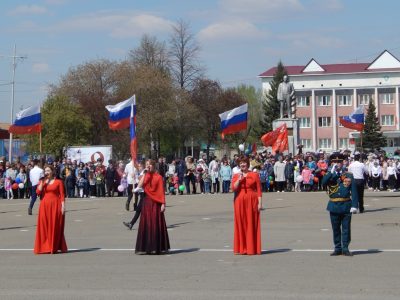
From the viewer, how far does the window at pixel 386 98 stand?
121 metres

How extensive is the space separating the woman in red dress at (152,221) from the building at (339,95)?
108473 millimetres

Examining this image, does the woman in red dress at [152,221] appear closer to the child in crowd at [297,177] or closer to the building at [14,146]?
the child in crowd at [297,177]

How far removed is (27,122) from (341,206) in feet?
95.5

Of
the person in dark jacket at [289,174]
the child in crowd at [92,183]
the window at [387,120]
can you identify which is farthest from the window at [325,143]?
the child in crowd at [92,183]

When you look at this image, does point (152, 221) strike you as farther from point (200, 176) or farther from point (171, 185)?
point (200, 176)

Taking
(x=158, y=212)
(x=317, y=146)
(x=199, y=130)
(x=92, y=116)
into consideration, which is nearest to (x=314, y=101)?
(x=317, y=146)

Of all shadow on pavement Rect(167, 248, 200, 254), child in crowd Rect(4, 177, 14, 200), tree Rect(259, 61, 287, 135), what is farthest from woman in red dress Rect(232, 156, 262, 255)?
tree Rect(259, 61, 287, 135)

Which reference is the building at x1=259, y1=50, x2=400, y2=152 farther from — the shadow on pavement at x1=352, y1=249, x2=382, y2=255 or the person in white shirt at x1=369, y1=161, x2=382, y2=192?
the shadow on pavement at x1=352, y1=249, x2=382, y2=255

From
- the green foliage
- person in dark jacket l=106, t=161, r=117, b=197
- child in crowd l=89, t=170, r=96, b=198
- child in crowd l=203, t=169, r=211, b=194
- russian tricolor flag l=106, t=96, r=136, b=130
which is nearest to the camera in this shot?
russian tricolor flag l=106, t=96, r=136, b=130

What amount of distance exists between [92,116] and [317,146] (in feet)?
186

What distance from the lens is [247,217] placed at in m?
14.2

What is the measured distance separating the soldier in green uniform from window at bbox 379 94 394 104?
111 m

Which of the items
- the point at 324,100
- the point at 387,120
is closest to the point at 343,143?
the point at 324,100

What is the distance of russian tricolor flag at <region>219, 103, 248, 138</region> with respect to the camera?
41000mm
